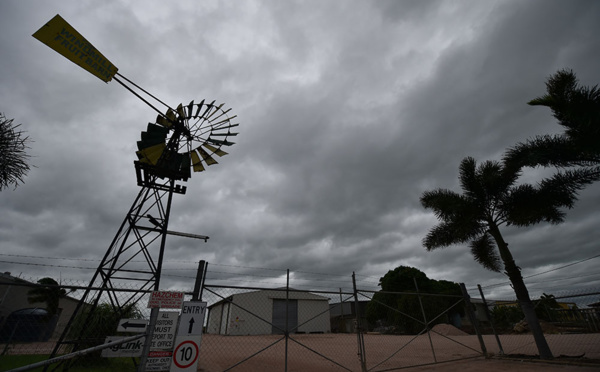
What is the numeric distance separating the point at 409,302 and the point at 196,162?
2489 cm

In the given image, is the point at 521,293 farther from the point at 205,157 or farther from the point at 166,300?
the point at 205,157

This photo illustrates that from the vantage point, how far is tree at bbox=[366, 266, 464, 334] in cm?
2588

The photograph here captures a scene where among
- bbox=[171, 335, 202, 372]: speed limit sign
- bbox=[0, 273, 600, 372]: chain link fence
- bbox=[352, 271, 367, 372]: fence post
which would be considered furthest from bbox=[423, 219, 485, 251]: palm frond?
bbox=[171, 335, 202, 372]: speed limit sign

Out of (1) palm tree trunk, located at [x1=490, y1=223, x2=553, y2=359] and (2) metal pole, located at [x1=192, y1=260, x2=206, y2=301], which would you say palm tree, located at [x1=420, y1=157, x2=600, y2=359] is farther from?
(2) metal pole, located at [x1=192, y1=260, x2=206, y2=301]

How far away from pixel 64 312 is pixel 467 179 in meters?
33.4

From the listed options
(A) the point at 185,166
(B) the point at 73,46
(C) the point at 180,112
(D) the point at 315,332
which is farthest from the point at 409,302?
(B) the point at 73,46

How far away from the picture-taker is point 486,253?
41.4 ft

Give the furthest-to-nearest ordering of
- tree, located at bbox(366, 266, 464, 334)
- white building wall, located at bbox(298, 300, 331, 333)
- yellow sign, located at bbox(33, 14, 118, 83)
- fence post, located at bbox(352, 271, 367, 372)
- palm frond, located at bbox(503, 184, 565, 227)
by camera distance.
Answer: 1. white building wall, located at bbox(298, 300, 331, 333)
2. tree, located at bbox(366, 266, 464, 334)
3. palm frond, located at bbox(503, 184, 565, 227)
4. fence post, located at bbox(352, 271, 367, 372)
5. yellow sign, located at bbox(33, 14, 118, 83)

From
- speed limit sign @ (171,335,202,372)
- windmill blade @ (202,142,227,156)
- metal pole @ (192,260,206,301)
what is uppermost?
windmill blade @ (202,142,227,156)

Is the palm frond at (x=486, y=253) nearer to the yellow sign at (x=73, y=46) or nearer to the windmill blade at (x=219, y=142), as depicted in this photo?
the windmill blade at (x=219, y=142)

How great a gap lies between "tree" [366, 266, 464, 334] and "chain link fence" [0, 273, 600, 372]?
133mm

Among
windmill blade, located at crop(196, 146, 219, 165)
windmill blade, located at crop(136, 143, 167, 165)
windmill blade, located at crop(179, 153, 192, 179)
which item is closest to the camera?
windmill blade, located at crop(136, 143, 167, 165)

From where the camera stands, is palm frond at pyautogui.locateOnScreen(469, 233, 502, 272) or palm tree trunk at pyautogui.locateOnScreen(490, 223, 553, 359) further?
palm frond at pyautogui.locateOnScreen(469, 233, 502, 272)

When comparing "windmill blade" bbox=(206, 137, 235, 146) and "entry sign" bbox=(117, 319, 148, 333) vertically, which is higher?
"windmill blade" bbox=(206, 137, 235, 146)
